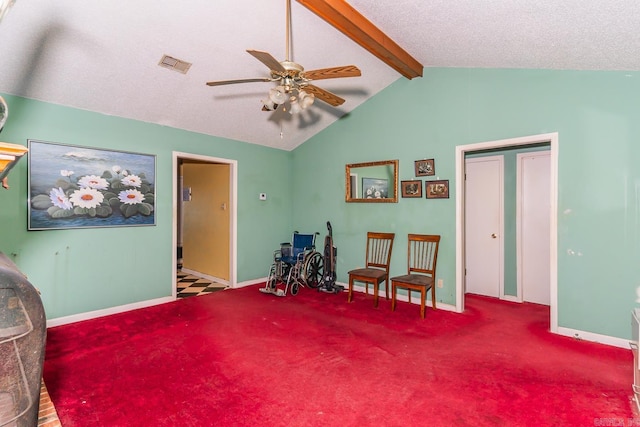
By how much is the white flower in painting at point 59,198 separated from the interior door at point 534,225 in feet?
18.8

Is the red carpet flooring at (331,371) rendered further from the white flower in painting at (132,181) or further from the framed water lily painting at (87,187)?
the white flower in painting at (132,181)

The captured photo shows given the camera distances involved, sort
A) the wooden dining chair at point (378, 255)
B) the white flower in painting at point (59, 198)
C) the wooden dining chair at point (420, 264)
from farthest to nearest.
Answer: the wooden dining chair at point (378, 255) → the wooden dining chair at point (420, 264) → the white flower in painting at point (59, 198)

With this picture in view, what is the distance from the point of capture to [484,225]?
4.84 metres

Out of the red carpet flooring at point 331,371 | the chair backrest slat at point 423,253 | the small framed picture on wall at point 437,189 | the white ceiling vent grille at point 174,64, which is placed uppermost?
the white ceiling vent grille at point 174,64

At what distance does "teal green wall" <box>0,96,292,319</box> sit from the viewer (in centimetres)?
334

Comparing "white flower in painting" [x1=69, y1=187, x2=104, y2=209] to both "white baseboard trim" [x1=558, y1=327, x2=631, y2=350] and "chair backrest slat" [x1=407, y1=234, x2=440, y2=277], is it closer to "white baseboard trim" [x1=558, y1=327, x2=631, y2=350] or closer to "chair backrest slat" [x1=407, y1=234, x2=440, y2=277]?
"chair backrest slat" [x1=407, y1=234, x2=440, y2=277]

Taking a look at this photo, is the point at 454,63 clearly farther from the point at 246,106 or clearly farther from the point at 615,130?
the point at 246,106

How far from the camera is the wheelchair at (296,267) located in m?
4.94

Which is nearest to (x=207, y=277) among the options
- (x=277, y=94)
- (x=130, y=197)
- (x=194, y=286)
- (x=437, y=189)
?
(x=194, y=286)

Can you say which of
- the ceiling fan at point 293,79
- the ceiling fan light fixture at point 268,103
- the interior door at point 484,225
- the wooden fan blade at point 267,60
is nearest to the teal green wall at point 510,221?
the interior door at point 484,225

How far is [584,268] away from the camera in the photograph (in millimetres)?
3229

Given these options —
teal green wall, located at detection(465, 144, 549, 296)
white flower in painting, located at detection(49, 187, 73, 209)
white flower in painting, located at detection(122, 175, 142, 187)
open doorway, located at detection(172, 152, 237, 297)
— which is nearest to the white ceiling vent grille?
open doorway, located at detection(172, 152, 237, 297)

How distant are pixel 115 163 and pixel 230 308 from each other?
231 cm

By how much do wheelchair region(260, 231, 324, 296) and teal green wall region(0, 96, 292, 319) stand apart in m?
0.70
